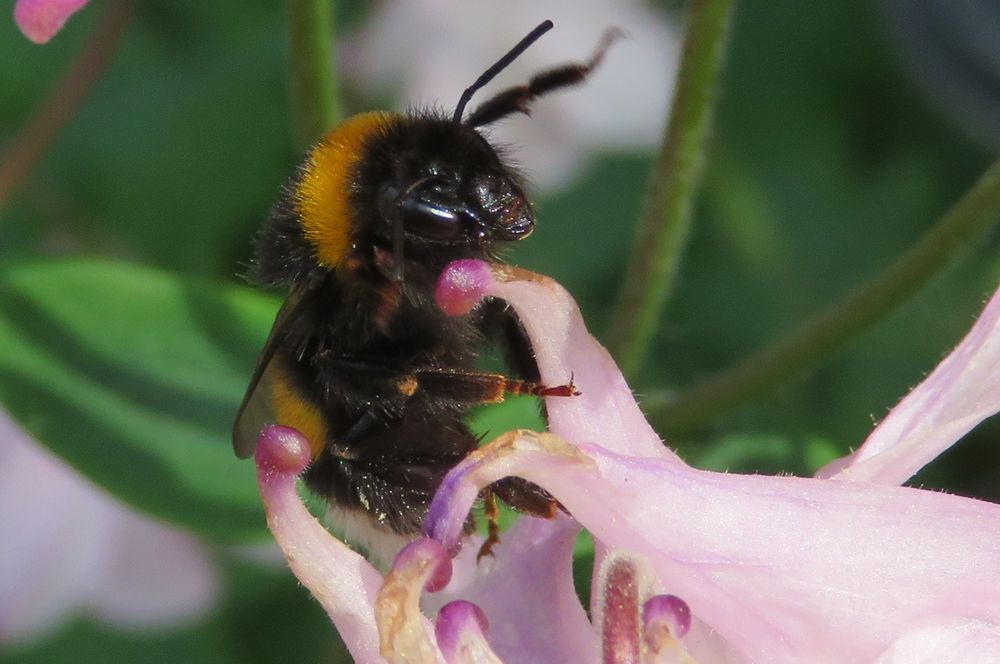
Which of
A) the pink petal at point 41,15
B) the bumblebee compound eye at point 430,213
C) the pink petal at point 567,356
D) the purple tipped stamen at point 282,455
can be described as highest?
the pink petal at point 41,15

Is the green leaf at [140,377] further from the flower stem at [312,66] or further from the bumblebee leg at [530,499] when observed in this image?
the bumblebee leg at [530,499]

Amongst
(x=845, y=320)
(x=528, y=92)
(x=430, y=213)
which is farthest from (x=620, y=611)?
(x=845, y=320)

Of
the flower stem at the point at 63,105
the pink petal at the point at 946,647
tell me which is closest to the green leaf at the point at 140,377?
the flower stem at the point at 63,105

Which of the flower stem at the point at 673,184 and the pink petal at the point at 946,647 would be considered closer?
the pink petal at the point at 946,647

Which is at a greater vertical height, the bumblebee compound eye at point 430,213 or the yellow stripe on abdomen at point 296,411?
the bumblebee compound eye at point 430,213

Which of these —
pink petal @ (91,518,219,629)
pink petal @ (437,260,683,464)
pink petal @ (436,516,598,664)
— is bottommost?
pink petal @ (91,518,219,629)

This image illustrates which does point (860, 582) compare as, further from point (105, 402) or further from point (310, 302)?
point (105, 402)

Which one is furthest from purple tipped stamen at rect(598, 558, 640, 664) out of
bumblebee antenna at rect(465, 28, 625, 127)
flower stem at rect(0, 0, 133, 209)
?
flower stem at rect(0, 0, 133, 209)

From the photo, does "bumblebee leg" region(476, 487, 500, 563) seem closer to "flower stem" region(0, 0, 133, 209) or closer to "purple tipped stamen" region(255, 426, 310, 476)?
"purple tipped stamen" region(255, 426, 310, 476)
